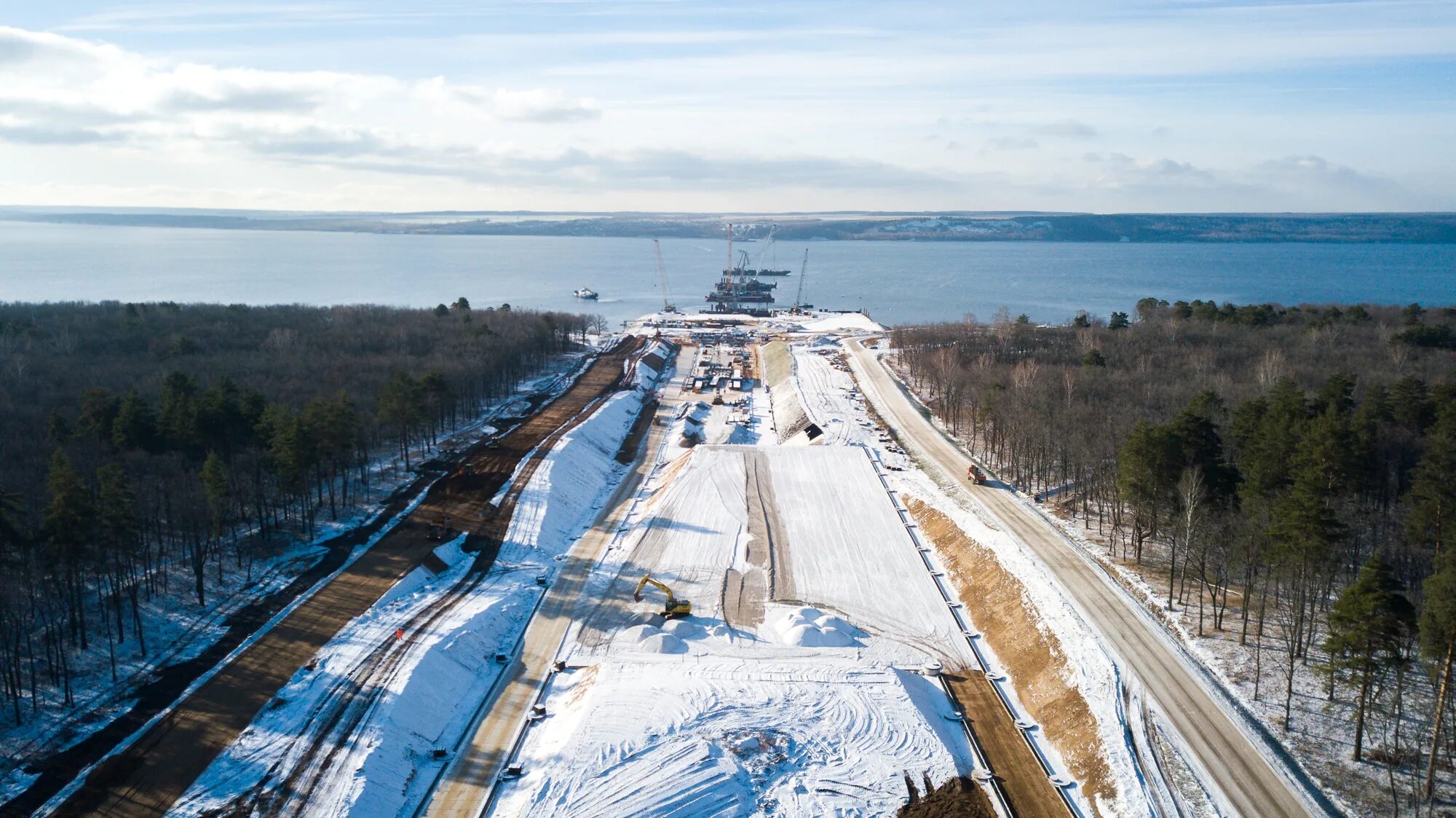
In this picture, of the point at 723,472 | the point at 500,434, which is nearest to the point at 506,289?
the point at 500,434

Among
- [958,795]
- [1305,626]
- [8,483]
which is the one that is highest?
[8,483]

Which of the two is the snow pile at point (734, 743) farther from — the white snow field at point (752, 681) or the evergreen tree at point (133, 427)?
the evergreen tree at point (133, 427)

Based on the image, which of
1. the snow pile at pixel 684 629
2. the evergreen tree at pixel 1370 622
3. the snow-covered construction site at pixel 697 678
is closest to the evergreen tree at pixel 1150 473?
the snow-covered construction site at pixel 697 678

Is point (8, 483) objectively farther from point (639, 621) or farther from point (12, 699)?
point (639, 621)

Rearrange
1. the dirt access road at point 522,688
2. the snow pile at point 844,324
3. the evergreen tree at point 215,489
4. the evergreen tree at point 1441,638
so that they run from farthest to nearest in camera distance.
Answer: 1. the snow pile at point 844,324
2. the evergreen tree at point 215,489
3. the dirt access road at point 522,688
4. the evergreen tree at point 1441,638

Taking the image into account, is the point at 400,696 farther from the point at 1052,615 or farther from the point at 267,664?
the point at 1052,615
